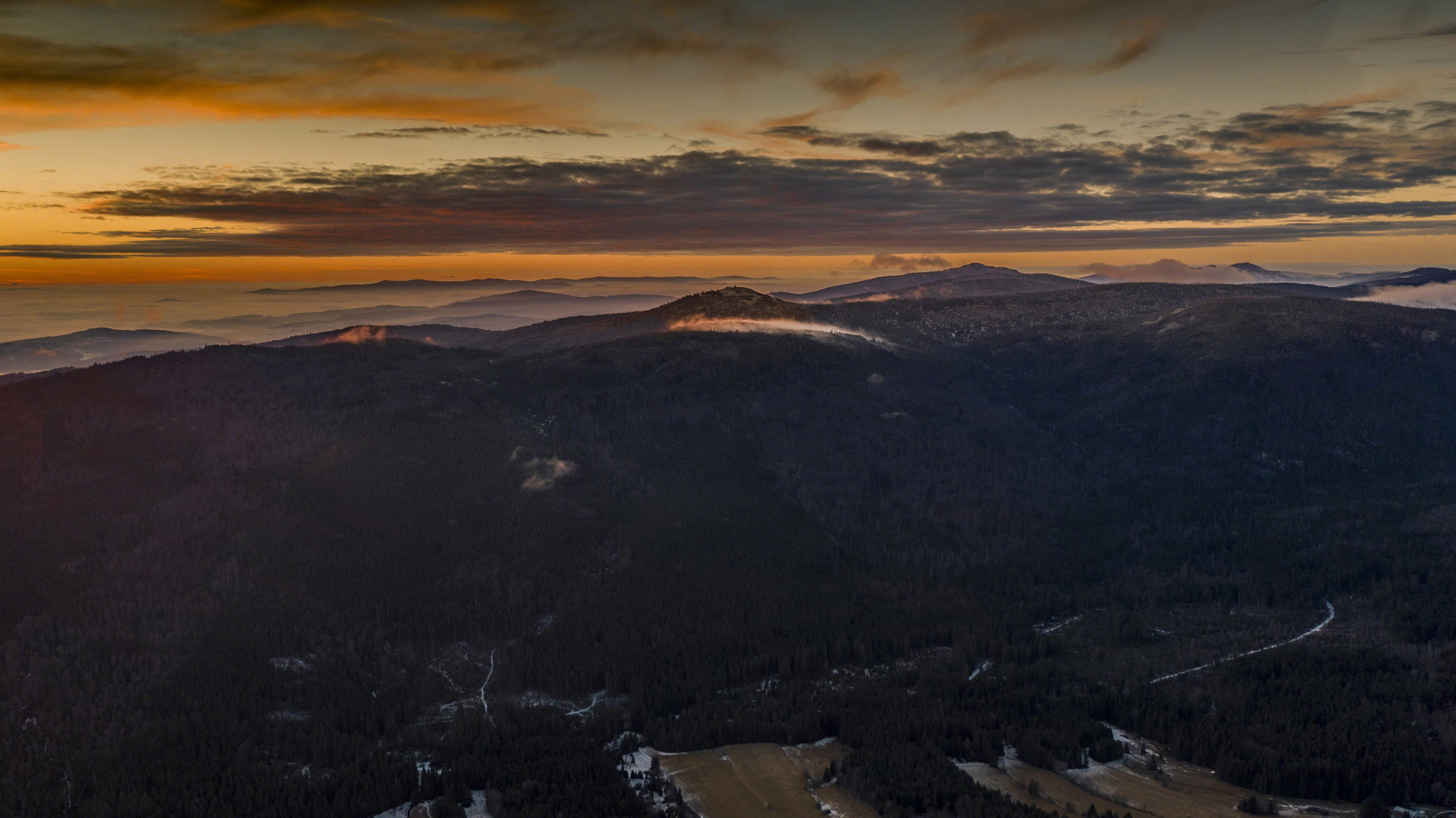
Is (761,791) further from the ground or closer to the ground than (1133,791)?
closer to the ground

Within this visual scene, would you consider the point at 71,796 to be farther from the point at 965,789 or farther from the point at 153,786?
the point at 965,789

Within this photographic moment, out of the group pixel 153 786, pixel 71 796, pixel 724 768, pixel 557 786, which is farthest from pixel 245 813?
pixel 724 768

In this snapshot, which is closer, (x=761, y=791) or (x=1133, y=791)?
(x=1133, y=791)

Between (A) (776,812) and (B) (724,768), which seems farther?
(B) (724,768)

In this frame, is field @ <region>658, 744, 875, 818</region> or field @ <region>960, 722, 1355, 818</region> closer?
field @ <region>960, 722, 1355, 818</region>

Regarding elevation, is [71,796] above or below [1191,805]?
below
